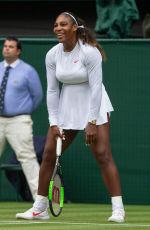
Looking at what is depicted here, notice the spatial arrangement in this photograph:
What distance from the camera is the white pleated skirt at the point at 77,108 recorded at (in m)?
9.72

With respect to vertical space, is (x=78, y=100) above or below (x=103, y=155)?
above

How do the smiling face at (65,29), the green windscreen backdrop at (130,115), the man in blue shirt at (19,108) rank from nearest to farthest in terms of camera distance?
the smiling face at (65,29) → the man in blue shirt at (19,108) → the green windscreen backdrop at (130,115)

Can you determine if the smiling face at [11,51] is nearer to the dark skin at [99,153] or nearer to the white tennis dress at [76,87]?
the white tennis dress at [76,87]

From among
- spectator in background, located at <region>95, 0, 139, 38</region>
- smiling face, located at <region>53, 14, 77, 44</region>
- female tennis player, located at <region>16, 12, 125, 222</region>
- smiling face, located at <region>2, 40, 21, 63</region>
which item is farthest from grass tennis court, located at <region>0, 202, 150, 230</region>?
spectator in background, located at <region>95, 0, 139, 38</region>

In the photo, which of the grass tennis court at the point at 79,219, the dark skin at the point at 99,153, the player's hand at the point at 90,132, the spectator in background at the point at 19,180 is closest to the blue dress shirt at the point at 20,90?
the grass tennis court at the point at 79,219

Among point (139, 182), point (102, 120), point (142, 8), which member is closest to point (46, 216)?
point (102, 120)

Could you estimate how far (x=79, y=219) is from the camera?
34.6ft

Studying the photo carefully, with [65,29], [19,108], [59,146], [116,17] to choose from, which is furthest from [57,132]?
[116,17]

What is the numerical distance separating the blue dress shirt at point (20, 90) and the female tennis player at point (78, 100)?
3089 mm

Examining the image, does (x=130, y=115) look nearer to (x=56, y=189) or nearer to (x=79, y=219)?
(x=79, y=219)

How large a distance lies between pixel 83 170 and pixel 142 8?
508 centimetres

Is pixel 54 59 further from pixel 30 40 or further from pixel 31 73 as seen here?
pixel 30 40

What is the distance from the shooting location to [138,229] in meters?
9.06

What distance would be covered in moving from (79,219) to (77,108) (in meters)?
1.37
